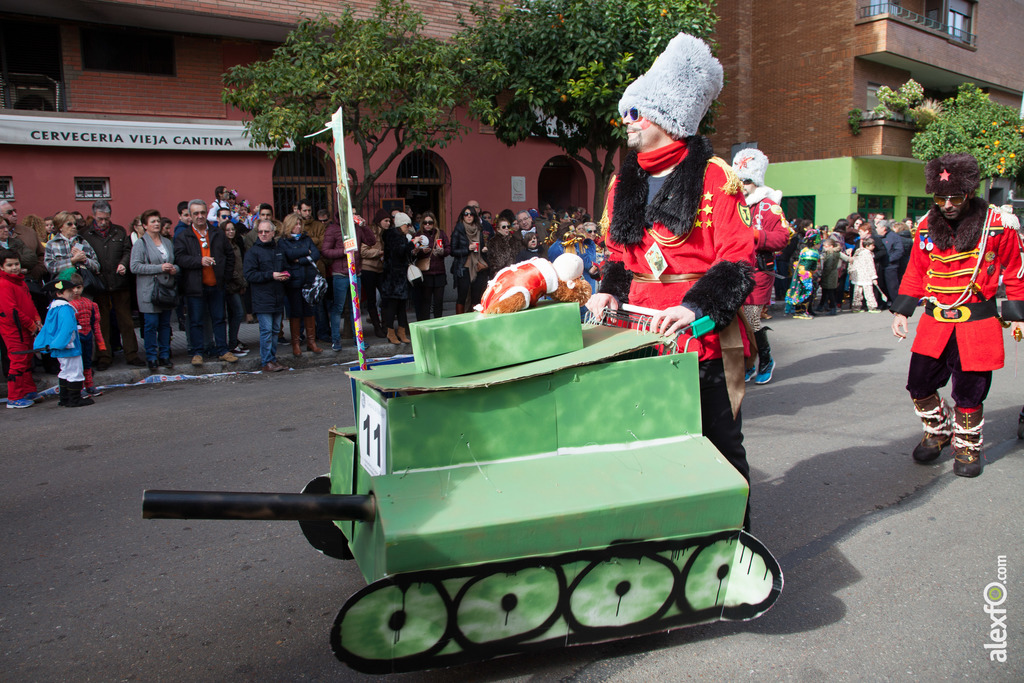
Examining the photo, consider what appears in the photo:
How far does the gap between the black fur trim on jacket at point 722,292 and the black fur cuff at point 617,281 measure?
20.8 inches

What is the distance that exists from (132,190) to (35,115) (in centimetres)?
190

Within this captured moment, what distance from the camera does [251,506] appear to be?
7.84ft

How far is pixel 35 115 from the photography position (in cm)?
1320

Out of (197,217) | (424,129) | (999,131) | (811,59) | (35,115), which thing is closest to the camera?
(197,217)

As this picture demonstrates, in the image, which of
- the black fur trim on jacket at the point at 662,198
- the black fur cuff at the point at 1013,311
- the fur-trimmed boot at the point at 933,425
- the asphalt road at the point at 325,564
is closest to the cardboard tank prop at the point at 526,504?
the asphalt road at the point at 325,564

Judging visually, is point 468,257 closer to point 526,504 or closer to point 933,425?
point 933,425

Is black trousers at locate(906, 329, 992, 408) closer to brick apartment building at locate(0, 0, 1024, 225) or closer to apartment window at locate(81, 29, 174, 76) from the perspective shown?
brick apartment building at locate(0, 0, 1024, 225)

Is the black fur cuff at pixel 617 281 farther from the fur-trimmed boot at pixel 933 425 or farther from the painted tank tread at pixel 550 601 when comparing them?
the fur-trimmed boot at pixel 933 425

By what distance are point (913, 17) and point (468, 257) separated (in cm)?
2060

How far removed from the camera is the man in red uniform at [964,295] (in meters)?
4.95

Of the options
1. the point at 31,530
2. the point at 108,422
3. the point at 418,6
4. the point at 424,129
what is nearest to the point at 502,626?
the point at 31,530

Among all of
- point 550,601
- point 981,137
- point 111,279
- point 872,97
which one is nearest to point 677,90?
point 550,601

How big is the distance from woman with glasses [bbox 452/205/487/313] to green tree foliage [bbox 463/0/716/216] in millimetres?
1976

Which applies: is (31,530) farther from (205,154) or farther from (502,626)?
(205,154)
